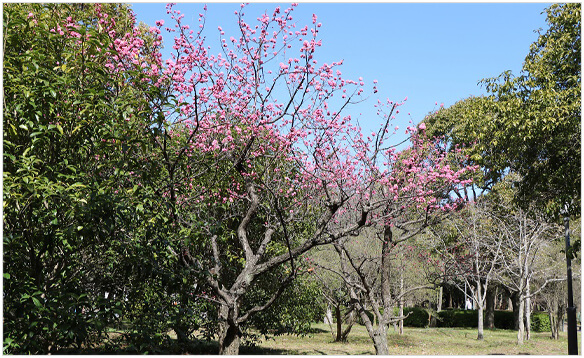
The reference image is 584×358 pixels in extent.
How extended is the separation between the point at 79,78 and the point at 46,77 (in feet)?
2.01

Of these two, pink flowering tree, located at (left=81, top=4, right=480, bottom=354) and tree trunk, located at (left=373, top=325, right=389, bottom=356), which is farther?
tree trunk, located at (left=373, top=325, right=389, bottom=356)

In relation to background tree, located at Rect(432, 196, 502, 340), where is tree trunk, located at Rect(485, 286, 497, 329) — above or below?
below

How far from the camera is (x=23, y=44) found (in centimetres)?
575

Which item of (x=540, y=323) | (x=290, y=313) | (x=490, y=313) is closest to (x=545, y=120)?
(x=290, y=313)

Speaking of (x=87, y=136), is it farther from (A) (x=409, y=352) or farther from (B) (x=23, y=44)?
(A) (x=409, y=352)

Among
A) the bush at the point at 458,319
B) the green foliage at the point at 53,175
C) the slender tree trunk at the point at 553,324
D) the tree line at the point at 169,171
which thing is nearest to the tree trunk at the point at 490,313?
the bush at the point at 458,319

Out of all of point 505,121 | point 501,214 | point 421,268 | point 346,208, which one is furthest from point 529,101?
point 421,268

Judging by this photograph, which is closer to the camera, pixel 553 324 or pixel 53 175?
pixel 53 175

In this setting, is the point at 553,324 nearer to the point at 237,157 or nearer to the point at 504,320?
the point at 504,320

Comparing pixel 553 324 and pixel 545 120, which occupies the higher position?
pixel 545 120

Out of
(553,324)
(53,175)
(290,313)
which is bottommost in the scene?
(553,324)

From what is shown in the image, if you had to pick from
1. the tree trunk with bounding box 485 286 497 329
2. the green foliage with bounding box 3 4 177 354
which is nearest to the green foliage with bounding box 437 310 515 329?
the tree trunk with bounding box 485 286 497 329

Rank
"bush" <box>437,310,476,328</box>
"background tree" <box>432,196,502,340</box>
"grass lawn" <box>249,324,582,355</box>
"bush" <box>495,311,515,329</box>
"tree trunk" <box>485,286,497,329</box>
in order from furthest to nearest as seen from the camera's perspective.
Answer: "bush" <box>495,311,515,329</box>, "bush" <box>437,310,476,328</box>, "tree trunk" <box>485,286,497,329</box>, "background tree" <box>432,196,502,340</box>, "grass lawn" <box>249,324,582,355</box>

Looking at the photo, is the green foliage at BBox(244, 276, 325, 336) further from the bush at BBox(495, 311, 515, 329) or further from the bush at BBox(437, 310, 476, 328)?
the bush at BBox(495, 311, 515, 329)
